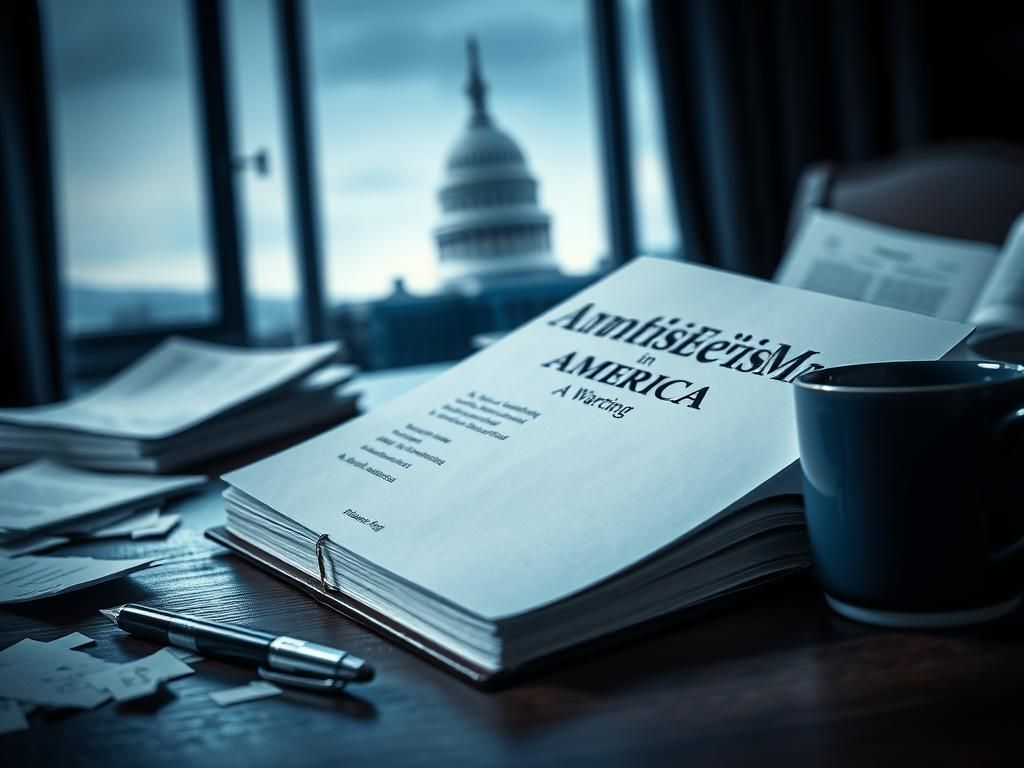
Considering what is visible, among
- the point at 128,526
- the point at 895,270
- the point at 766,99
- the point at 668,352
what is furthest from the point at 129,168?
the point at 668,352

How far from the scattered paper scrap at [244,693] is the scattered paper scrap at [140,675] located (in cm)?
3

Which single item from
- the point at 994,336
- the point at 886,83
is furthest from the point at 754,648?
the point at 886,83

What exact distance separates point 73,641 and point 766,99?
10.5ft

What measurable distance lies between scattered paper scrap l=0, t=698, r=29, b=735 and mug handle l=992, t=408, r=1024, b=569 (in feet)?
1.12

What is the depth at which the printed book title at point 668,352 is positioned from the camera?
0.45 m

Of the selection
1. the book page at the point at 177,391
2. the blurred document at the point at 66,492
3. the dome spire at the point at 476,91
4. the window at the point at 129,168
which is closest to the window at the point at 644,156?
the dome spire at the point at 476,91

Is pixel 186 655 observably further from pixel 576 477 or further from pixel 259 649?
pixel 576 477

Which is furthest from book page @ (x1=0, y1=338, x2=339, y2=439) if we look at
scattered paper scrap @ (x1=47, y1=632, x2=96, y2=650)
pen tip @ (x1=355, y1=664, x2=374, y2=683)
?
pen tip @ (x1=355, y1=664, x2=374, y2=683)

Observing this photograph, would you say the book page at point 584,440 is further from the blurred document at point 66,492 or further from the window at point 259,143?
the window at point 259,143

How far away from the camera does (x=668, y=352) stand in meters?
0.50

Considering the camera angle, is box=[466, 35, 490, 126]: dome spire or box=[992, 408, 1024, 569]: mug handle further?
box=[466, 35, 490, 126]: dome spire

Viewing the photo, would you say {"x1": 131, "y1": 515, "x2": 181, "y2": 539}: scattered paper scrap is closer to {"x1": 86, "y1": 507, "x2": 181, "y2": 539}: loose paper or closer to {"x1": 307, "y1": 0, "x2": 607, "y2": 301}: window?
{"x1": 86, "y1": 507, "x2": 181, "y2": 539}: loose paper

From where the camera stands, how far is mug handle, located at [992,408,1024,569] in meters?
0.34

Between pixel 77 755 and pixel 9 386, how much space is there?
7.64ft
